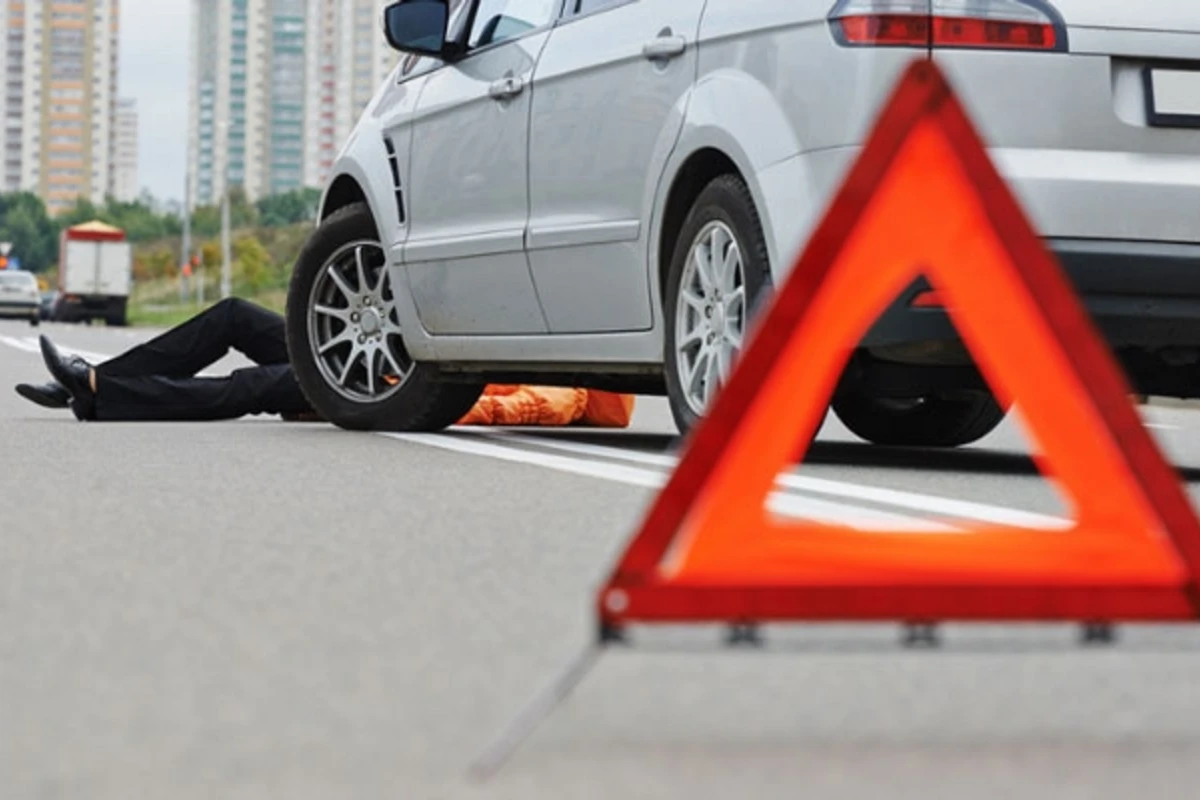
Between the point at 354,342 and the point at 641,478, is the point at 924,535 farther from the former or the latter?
the point at 354,342

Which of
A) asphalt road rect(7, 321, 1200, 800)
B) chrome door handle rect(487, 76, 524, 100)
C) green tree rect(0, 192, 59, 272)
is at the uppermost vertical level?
chrome door handle rect(487, 76, 524, 100)

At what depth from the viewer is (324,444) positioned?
9.62m

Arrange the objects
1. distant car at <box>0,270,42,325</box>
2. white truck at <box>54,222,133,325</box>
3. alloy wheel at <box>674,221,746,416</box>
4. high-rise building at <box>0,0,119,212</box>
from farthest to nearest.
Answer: high-rise building at <box>0,0,119,212</box>
white truck at <box>54,222,133,325</box>
distant car at <box>0,270,42,325</box>
alloy wheel at <box>674,221,746,416</box>

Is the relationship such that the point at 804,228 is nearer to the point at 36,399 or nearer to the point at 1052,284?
the point at 1052,284

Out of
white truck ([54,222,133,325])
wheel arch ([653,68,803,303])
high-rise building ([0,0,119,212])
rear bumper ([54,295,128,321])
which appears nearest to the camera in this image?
wheel arch ([653,68,803,303])

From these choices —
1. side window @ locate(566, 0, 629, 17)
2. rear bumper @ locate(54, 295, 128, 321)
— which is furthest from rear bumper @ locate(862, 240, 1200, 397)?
rear bumper @ locate(54, 295, 128, 321)

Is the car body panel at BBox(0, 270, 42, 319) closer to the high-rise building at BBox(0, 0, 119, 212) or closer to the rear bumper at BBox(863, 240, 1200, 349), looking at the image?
the rear bumper at BBox(863, 240, 1200, 349)

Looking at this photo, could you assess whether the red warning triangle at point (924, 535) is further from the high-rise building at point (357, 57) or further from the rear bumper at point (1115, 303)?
Answer: the high-rise building at point (357, 57)

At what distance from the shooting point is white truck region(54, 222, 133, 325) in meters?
73.1

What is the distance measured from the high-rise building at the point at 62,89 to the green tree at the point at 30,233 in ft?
38.9

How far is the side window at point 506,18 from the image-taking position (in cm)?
919

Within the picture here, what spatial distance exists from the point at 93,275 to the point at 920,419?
65284 millimetres

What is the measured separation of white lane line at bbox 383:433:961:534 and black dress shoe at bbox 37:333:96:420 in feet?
5.32

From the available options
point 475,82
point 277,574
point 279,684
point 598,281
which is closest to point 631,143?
point 598,281
